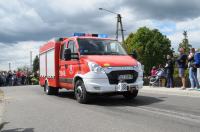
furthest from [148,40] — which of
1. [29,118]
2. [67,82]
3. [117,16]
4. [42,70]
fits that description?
[29,118]

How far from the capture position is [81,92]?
13.3 meters

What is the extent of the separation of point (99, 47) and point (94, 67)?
1671 millimetres

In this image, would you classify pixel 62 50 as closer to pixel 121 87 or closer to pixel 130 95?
pixel 130 95

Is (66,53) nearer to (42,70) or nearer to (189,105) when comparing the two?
(189,105)

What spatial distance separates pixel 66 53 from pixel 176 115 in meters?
5.39

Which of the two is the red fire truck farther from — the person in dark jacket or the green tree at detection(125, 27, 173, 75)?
the green tree at detection(125, 27, 173, 75)

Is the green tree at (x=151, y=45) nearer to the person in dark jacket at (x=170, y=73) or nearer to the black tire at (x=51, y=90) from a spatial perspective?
the person in dark jacket at (x=170, y=73)

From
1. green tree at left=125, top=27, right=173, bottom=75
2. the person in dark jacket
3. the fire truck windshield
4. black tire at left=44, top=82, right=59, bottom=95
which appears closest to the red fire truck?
the fire truck windshield

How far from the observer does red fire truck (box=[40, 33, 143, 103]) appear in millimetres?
12555

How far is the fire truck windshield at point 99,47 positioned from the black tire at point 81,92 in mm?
1071

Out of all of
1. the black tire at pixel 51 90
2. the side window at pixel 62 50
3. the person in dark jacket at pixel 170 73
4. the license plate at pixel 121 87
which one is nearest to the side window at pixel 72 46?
the side window at pixel 62 50

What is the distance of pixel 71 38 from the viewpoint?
49.0ft

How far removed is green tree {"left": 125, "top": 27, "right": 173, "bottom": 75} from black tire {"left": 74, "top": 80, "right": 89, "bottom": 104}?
5945 cm

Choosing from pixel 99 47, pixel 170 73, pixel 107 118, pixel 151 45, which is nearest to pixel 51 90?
pixel 99 47
